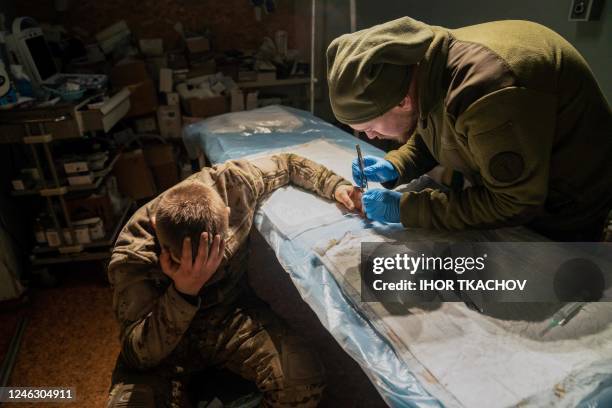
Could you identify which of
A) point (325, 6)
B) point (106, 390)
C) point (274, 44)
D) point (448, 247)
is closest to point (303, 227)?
point (448, 247)

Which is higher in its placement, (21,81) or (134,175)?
(21,81)

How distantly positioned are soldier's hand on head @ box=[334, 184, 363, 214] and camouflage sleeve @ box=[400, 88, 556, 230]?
0.40 metres

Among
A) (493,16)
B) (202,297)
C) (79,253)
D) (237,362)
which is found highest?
(493,16)

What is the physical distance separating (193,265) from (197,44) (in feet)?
7.01

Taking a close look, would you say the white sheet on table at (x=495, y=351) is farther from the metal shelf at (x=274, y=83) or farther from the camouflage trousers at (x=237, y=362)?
the metal shelf at (x=274, y=83)

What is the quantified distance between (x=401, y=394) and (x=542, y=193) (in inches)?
20.4

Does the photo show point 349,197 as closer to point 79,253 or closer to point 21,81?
point 79,253

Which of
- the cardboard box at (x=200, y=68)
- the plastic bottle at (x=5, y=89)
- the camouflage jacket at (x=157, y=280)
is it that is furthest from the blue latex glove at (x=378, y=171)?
the cardboard box at (x=200, y=68)

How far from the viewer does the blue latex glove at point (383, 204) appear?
113 centimetres

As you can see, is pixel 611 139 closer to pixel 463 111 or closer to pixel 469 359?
pixel 463 111

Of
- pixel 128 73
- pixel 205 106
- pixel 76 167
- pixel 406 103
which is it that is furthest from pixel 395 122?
pixel 128 73

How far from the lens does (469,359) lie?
77cm

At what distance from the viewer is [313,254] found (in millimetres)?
1124

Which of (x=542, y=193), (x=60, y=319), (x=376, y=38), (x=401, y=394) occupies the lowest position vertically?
(x=60, y=319)
